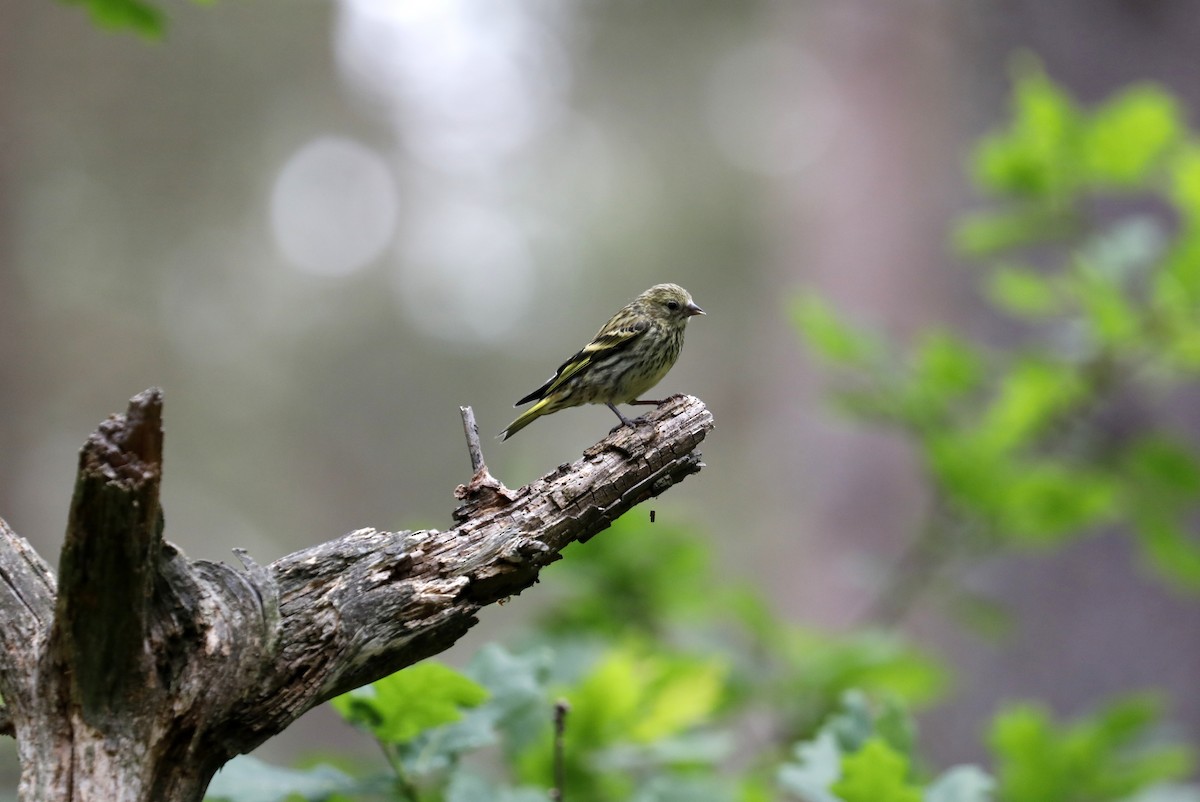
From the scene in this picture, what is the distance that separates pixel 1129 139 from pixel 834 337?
1598 mm

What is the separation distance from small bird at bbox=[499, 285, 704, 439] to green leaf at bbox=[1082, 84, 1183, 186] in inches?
82.7

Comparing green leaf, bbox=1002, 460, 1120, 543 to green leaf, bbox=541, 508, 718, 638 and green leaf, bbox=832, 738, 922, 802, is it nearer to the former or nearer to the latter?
green leaf, bbox=541, 508, 718, 638

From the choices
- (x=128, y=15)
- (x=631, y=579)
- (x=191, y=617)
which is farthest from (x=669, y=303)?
(x=191, y=617)

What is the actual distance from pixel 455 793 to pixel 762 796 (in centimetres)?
121

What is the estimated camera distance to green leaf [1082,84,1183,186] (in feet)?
15.7

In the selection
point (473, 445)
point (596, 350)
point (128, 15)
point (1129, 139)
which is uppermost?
point (1129, 139)

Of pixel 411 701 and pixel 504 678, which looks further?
pixel 504 678

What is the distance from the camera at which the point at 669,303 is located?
4.80 m

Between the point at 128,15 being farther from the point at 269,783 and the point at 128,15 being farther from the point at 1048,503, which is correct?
the point at 1048,503

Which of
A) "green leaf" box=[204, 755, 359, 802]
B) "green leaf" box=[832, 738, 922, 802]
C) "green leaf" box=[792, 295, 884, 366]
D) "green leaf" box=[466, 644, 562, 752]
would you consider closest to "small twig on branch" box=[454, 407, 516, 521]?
"green leaf" box=[466, 644, 562, 752]

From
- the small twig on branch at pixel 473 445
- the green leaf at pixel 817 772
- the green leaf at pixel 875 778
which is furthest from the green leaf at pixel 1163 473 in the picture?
the small twig on branch at pixel 473 445

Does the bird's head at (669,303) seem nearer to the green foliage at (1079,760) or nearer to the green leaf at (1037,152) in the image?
the green leaf at (1037,152)

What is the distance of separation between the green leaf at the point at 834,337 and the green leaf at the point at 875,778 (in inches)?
101

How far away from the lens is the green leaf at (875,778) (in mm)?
2344
